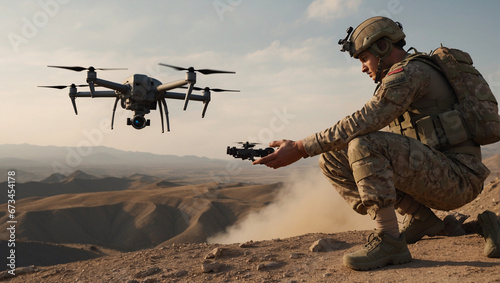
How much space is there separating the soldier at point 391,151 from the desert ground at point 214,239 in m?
0.49

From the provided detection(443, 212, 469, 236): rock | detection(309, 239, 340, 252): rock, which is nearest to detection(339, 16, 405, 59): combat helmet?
detection(443, 212, 469, 236): rock

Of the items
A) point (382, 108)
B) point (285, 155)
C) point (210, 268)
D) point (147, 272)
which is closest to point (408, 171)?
point (382, 108)

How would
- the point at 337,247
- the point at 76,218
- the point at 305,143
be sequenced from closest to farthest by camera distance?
the point at 305,143 < the point at 337,247 < the point at 76,218

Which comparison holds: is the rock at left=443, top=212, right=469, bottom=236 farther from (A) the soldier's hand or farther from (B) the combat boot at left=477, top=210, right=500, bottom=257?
(A) the soldier's hand

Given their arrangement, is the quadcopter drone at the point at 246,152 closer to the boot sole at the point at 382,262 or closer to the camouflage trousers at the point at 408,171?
the camouflage trousers at the point at 408,171

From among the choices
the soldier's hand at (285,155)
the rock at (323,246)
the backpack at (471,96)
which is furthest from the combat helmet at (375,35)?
the rock at (323,246)

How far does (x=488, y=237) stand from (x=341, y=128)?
5.88ft

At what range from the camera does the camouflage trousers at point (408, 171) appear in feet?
11.2

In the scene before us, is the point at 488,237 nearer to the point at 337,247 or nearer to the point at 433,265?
the point at 433,265

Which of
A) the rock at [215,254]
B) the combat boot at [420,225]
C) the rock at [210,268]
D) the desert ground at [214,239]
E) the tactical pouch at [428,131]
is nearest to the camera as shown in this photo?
the desert ground at [214,239]

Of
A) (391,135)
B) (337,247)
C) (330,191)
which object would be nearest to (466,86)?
(391,135)

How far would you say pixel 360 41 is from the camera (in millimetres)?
4164

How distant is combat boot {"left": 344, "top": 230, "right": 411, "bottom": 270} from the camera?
348 cm

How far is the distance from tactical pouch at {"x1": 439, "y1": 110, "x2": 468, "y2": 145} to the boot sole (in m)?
1.28
